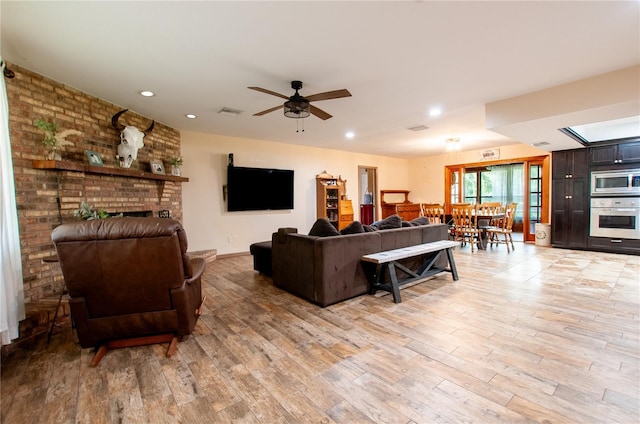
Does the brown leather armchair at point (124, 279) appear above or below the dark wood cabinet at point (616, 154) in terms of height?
below

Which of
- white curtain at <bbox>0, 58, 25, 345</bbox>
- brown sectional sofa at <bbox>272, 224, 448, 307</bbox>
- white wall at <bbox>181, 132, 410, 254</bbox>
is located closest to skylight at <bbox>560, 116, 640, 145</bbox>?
brown sectional sofa at <bbox>272, 224, 448, 307</bbox>

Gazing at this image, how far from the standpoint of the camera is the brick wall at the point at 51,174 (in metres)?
2.59

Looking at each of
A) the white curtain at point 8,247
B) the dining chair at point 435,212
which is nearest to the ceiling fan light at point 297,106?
the white curtain at point 8,247

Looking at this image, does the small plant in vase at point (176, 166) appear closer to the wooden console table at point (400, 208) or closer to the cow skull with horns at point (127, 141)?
the cow skull with horns at point (127, 141)

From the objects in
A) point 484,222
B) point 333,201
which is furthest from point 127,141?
point 484,222

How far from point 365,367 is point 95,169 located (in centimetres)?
356

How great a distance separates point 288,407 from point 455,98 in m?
3.90

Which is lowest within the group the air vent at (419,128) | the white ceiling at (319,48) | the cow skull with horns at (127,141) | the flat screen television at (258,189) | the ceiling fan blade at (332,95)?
the flat screen television at (258,189)

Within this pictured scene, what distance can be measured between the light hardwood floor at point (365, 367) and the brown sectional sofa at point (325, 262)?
0.19 metres

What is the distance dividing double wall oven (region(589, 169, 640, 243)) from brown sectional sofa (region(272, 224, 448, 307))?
475 cm

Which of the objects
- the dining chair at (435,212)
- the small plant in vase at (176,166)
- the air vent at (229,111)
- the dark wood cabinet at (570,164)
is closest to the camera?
the air vent at (229,111)

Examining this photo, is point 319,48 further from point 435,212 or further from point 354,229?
point 435,212

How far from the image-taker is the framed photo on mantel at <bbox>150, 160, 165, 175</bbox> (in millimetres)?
4270

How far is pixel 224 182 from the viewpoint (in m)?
5.54
